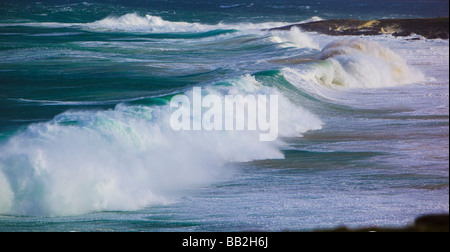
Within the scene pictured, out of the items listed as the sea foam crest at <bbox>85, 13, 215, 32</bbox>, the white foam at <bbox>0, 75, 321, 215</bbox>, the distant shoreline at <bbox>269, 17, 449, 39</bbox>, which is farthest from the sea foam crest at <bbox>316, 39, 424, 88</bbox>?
the sea foam crest at <bbox>85, 13, 215, 32</bbox>

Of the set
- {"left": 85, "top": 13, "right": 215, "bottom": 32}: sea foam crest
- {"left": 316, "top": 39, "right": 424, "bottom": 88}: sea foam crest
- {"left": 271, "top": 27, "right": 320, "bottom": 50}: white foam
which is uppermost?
{"left": 85, "top": 13, "right": 215, "bottom": 32}: sea foam crest

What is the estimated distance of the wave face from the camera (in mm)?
3674

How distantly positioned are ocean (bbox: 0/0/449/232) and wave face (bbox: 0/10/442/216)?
2cm

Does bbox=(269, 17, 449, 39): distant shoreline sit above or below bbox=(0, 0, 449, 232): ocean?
above

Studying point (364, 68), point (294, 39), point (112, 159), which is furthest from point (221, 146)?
point (294, 39)

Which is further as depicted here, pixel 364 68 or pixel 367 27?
pixel 367 27

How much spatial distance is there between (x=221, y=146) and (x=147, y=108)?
109cm

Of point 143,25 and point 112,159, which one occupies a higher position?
point 143,25

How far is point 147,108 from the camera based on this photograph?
19.0 ft

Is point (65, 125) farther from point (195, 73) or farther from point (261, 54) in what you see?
point (261, 54)

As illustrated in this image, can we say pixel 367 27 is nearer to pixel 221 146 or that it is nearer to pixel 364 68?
pixel 364 68

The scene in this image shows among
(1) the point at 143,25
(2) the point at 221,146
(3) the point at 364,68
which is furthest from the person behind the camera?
(1) the point at 143,25

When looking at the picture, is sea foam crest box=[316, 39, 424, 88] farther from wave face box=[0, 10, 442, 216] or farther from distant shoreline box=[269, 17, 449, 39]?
distant shoreline box=[269, 17, 449, 39]

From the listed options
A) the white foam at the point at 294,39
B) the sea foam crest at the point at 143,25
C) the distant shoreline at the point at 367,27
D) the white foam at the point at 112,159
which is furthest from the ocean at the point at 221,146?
the sea foam crest at the point at 143,25
